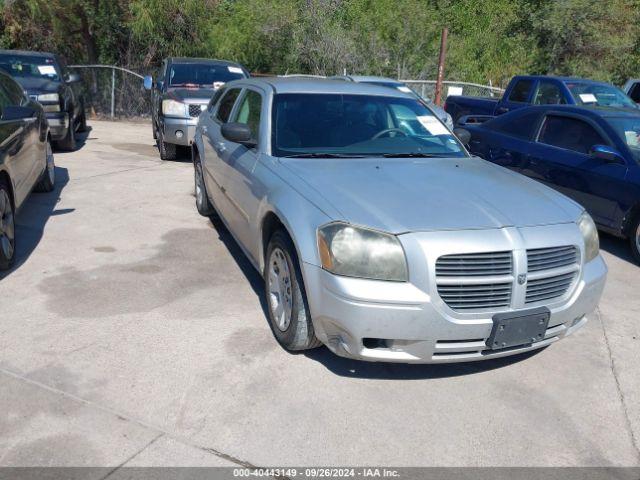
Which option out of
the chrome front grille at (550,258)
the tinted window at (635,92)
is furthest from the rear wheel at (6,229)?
the tinted window at (635,92)

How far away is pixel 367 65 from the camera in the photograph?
1961 centimetres

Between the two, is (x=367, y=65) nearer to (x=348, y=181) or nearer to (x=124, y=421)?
(x=348, y=181)

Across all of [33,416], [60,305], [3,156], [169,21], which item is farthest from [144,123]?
[33,416]

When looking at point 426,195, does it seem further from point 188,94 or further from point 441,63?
point 441,63

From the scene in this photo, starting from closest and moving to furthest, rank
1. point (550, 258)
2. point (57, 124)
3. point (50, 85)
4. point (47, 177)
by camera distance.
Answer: point (550, 258) → point (47, 177) → point (57, 124) → point (50, 85)

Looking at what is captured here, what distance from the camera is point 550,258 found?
3.55 m

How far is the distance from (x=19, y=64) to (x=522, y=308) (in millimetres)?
10919

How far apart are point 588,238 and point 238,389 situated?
2284mm

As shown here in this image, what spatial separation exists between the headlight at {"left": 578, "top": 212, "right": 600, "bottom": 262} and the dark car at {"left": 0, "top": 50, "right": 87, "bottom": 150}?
29.4 feet

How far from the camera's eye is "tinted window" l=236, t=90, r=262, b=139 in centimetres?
485

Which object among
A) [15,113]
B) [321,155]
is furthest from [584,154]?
[15,113]

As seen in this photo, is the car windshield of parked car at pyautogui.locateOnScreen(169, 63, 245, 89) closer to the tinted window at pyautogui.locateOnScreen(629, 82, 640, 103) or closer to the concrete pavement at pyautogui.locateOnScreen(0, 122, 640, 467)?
the concrete pavement at pyautogui.locateOnScreen(0, 122, 640, 467)

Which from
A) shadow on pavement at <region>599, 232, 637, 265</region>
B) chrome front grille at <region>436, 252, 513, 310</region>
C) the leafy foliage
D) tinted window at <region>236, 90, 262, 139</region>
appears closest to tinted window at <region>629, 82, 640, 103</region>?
shadow on pavement at <region>599, 232, 637, 265</region>

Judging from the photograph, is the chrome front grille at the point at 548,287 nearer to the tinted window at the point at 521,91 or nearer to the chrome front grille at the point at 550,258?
Result: the chrome front grille at the point at 550,258
